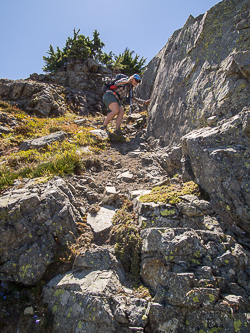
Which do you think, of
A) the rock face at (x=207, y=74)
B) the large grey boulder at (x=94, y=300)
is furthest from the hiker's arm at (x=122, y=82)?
the large grey boulder at (x=94, y=300)

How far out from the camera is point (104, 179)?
5574 millimetres

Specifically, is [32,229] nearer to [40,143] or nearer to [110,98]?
[40,143]

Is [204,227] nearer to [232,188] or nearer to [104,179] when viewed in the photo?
[232,188]

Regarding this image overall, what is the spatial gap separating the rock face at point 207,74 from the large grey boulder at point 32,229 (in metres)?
3.91

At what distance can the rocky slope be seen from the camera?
2426 mm

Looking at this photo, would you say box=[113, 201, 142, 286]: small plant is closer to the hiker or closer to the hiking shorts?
the hiker

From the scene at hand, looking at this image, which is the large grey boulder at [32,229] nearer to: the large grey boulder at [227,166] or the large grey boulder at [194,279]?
the large grey boulder at [194,279]

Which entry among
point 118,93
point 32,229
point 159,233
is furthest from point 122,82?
point 159,233

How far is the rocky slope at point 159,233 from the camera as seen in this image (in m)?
2.43

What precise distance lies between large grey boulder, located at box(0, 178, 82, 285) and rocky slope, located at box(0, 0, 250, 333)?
2cm

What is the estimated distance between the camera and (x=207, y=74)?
192 inches

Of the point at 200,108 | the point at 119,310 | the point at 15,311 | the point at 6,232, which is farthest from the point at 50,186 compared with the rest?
the point at 200,108

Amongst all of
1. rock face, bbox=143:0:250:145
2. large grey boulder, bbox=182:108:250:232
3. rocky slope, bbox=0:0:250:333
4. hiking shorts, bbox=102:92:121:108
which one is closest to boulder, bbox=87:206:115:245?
rocky slope, bbox=0:0:250:333

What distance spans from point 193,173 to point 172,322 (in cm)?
284
